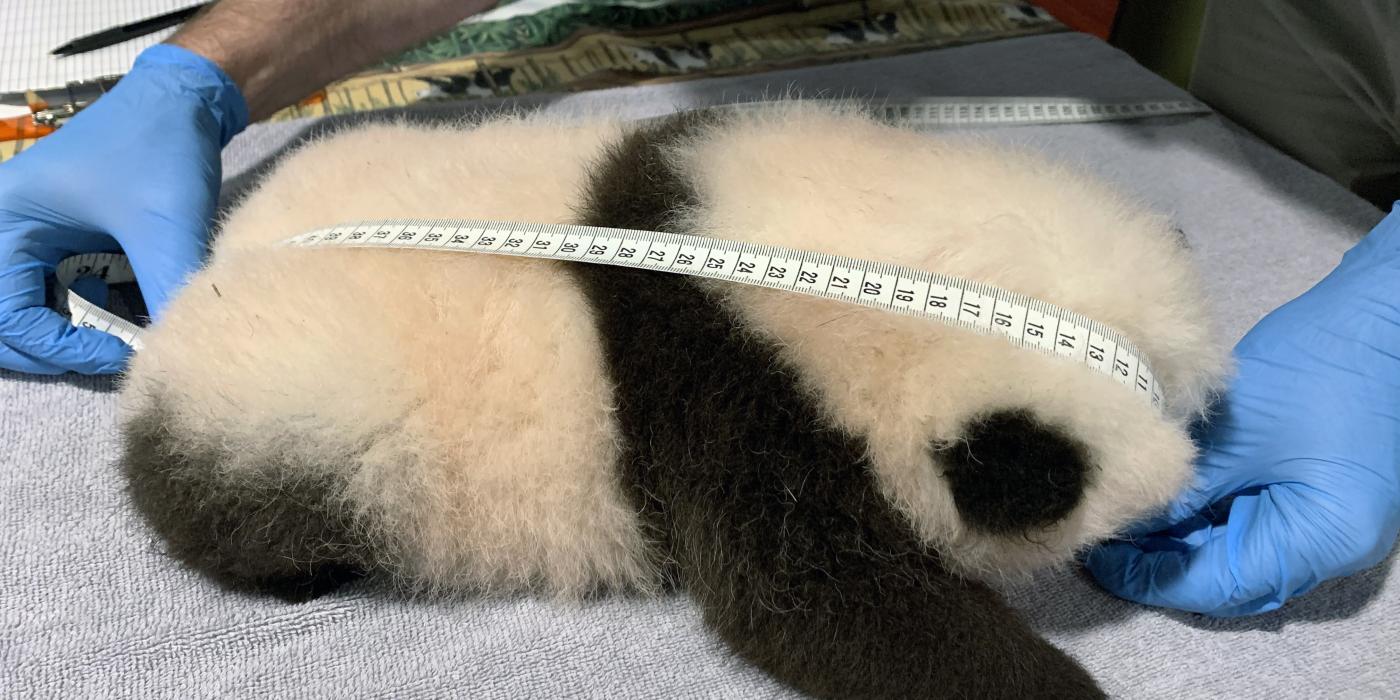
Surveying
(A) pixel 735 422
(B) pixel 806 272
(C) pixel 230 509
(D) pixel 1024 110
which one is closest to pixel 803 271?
(B) pixel 806 272

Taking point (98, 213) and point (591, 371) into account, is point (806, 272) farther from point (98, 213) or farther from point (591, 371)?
point (98, 213)

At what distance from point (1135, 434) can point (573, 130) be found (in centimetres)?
88

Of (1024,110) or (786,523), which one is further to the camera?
(1024,110)

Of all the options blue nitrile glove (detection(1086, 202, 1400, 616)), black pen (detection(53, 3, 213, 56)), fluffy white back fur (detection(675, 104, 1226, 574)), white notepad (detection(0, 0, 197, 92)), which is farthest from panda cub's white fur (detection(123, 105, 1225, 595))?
black pen (detection(53, 3, 213, 56))

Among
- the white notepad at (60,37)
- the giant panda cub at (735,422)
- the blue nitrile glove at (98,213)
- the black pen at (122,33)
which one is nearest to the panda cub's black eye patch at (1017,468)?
the giant panda cub at (735,422)

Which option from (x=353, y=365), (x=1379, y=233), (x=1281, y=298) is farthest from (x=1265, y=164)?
(x=353, y=365)

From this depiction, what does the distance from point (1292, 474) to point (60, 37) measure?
3.02 m

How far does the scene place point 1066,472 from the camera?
851 mm

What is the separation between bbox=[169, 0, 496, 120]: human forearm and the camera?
1786 mm

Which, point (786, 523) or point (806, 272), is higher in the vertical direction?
point (806, 272)

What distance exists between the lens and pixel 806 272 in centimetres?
94

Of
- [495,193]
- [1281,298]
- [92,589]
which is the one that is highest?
[495,193]

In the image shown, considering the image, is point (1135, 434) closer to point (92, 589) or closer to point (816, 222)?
point (816, 222)

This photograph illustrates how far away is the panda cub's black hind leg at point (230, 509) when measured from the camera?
3.16 ft
